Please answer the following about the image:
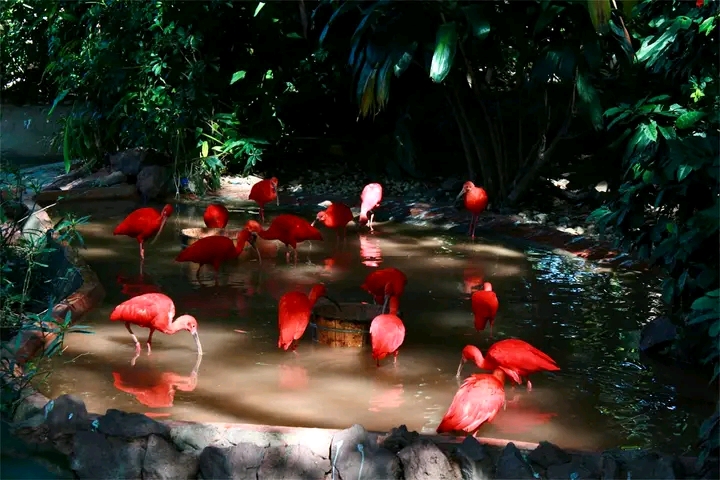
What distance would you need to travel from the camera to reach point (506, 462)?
317 cm

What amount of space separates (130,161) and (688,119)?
6.73 metres

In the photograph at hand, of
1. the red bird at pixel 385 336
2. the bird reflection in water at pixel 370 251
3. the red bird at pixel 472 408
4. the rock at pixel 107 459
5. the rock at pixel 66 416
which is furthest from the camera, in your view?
the bird reflection in water at pixel 370 251

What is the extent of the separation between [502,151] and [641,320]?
11.9 ft

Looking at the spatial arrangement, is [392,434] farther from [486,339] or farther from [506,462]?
[486,339]

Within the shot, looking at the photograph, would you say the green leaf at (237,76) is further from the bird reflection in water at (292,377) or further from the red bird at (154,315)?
the bird reflection in water at (292,377)

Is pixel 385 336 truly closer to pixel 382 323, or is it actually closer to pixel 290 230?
pixel 382 323

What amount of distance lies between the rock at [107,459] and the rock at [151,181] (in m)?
6.50

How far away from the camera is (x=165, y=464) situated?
129 inches

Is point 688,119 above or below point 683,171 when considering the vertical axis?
above

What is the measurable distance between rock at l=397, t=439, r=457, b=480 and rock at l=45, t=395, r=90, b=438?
1123 millimetres

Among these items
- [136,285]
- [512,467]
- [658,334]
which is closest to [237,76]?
[136,285]

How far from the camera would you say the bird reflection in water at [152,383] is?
4203mm

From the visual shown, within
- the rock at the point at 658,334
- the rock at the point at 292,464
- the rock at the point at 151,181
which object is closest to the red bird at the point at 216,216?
the rock at the point at 151,181

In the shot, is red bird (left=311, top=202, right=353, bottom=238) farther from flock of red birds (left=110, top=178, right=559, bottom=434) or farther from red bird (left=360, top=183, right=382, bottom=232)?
flock of red birds (left=110, top=178, right=559, bottom=434)
